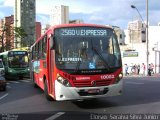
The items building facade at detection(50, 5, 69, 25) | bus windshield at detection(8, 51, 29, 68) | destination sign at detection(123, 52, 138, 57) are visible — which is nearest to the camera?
bus windshield at detection(8, 51, 29, 68)

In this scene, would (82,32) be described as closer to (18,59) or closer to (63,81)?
(63,81)

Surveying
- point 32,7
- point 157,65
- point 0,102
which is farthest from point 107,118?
point 32,7

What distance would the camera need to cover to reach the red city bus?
1373cm

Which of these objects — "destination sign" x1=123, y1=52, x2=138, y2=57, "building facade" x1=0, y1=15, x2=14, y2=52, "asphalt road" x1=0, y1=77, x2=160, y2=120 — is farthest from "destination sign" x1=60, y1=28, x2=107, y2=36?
"building facade" x1=0, y1=15, x2=14, y2=52

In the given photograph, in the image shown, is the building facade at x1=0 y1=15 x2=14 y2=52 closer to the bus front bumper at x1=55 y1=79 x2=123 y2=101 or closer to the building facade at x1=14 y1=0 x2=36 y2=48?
the building facade at x1=14 y1=0 x2=36 y2=48

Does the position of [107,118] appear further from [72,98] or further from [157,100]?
[157,100]

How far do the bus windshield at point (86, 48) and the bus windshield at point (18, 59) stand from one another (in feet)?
82.4

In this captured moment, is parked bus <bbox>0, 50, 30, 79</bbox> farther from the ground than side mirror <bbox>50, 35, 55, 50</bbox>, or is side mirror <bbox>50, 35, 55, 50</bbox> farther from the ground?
side mirror <bbox>50, 35, 55, 50</bbox>

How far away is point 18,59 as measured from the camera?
39312 mm

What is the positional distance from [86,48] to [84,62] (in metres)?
0.57

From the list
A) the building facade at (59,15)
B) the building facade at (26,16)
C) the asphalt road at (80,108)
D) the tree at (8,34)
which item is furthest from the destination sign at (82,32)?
the building facade at (26,16)

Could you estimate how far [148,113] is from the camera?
12.3 meters

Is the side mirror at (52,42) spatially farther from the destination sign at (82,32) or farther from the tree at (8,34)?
the tree at (8,34)

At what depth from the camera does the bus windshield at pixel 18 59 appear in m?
39.1
